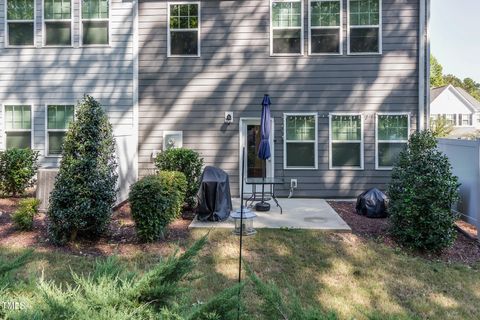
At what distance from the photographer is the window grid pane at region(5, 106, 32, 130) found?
383 inches

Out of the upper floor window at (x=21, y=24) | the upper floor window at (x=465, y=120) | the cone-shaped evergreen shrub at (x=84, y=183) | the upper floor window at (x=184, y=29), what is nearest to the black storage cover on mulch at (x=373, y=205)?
the cone-shaped evergreen shrub at (x=84, y=183)

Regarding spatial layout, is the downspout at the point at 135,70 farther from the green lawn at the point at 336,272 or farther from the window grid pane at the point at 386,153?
the window grid pane at the point at 386,153

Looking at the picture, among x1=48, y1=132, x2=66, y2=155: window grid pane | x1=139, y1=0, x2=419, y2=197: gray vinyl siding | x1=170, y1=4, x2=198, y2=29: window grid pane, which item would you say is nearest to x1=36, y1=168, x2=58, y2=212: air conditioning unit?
x1=48, y1=132, x2=66, y2=155: window grid pane

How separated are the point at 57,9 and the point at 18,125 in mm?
3217

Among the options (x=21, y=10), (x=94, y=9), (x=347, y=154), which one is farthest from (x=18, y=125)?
(x=347, y=154)

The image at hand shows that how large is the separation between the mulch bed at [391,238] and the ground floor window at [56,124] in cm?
728

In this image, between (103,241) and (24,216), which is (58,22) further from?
(103,241)

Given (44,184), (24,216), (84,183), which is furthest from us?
(44,184)

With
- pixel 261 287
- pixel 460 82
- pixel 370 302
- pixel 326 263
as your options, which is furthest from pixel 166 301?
pixel 460 82

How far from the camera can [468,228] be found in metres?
6.78

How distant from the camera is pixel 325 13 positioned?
9.37 metres

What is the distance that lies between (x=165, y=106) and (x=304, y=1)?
4.45 m

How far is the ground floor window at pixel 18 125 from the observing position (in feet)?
31.8

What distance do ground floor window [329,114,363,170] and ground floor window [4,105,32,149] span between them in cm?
794
